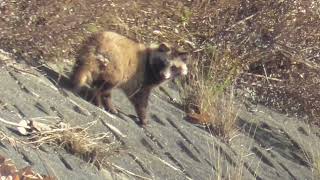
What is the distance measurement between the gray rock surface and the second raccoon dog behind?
0.14 m

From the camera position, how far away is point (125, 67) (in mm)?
7984

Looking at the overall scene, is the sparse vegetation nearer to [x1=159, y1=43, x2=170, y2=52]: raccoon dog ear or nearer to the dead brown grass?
the dead brown grass

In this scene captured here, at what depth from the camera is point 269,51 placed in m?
9.45

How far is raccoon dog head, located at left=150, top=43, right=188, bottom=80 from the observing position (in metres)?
8.30

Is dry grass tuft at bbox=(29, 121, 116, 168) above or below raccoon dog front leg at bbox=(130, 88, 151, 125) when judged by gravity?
above

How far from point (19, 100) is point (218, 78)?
9.99 ft

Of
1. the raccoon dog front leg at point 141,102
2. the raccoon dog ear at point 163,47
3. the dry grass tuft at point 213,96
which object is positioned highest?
the raccoon dog ear at point 163,47

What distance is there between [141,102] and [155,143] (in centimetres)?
90

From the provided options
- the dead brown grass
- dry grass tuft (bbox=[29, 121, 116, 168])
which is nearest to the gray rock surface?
dry grass tuft (bbox=[29, 121, 116, 168])

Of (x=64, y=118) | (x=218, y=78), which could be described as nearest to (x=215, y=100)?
(x=218, y=78)

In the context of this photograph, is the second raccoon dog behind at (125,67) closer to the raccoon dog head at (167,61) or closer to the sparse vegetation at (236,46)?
the raccoon dog head at (167,61)

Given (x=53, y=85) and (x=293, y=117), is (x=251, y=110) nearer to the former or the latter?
(x=293, y=117)

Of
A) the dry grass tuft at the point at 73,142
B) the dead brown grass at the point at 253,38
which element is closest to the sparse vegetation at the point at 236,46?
the dead brown grass at the point at 253,38

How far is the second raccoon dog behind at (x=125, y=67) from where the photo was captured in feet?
24.8
